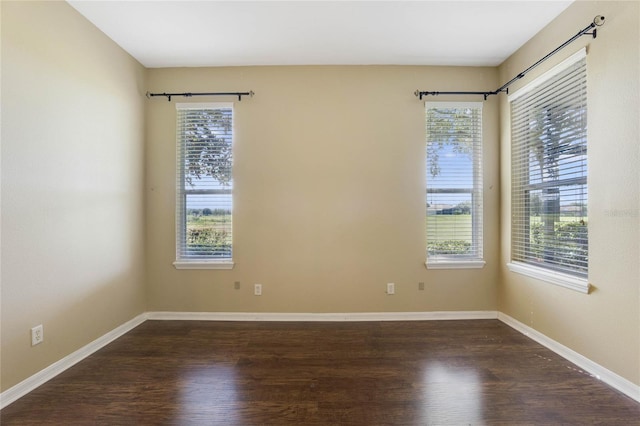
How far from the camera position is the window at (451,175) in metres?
3.10

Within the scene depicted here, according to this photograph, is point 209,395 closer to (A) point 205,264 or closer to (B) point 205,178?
(A) point 205,264

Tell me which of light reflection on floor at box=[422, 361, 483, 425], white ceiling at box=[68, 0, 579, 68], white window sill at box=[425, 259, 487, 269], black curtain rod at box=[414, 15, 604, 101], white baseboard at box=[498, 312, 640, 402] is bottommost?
light reflection on floor at box=[422, 361, 483, 425]

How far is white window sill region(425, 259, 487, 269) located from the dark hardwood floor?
690 mm

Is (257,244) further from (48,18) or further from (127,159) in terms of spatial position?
(48,18)

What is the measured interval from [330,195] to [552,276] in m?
2.18

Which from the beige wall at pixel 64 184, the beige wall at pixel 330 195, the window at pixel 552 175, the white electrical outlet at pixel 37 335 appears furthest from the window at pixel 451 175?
the white electrical outlet at pixel 37 335

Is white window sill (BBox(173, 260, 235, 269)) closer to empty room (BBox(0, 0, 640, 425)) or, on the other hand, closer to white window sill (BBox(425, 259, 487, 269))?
empty room (BBox(0, 0, 640, 425))

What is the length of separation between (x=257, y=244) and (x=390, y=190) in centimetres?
163

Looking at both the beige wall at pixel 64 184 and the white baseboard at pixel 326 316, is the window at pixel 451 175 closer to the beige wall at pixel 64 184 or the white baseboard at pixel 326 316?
the white baseboard at pixel 326 316

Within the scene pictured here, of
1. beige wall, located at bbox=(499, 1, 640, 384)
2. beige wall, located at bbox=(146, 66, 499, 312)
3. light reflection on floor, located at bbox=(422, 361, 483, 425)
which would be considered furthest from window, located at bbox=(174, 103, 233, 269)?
beige wall, located at bbox=(499, 1, 640, 384)

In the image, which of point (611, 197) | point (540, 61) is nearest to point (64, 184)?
point (611, 197)

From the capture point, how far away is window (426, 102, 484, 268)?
3096mm

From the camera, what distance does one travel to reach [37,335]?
6.29 feet

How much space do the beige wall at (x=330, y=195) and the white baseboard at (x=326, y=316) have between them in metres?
0.06
